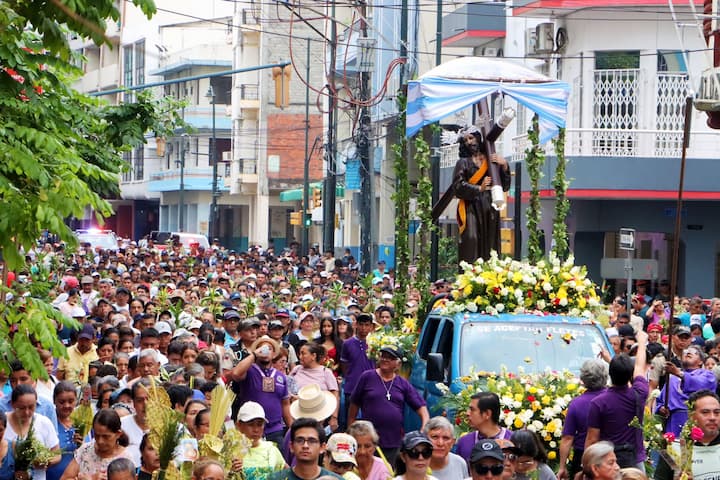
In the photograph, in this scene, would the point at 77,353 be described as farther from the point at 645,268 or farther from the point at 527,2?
the point at 527,2

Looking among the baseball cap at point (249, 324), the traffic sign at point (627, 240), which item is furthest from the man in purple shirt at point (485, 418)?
the traffic sign at point (627, 240)

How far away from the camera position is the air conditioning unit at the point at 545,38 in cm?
3322

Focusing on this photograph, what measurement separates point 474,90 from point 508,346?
219 inches

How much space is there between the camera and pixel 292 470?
9047 mm

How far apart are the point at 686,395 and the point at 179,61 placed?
6776cm

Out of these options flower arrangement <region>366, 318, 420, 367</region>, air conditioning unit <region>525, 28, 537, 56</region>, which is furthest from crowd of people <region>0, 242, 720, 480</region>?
air conditioning unit <region>525, 28, 537, 56</region>

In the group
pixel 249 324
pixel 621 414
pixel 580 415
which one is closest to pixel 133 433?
pixel 580 415

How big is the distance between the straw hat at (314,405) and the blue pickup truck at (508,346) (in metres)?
1.05

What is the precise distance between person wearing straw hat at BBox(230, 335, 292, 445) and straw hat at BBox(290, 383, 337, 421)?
3.35 feet

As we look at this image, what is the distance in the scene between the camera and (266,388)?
13.5 metres

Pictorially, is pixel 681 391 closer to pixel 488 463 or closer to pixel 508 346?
pixel 508 346

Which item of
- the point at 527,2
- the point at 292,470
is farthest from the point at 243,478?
the point at 527,2

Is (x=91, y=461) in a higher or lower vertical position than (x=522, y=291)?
lower

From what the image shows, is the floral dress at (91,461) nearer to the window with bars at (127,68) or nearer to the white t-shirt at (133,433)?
the white t-shirt at (133,433)
